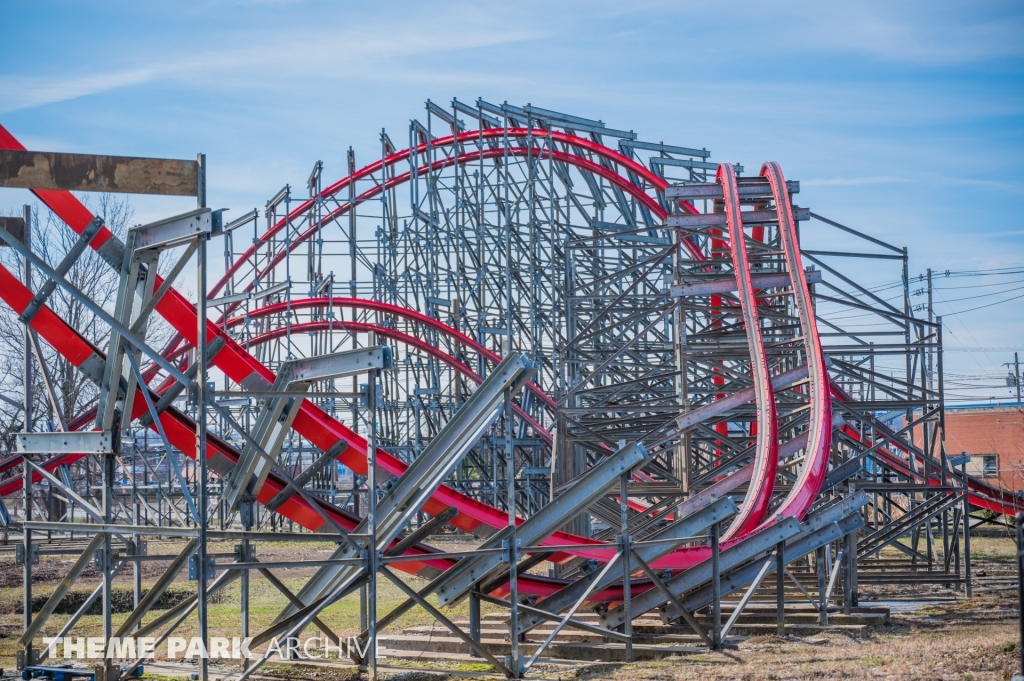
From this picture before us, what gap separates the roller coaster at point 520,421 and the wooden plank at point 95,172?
0.26 metres

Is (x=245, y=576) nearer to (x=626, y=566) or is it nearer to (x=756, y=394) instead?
(x=626, y=566)

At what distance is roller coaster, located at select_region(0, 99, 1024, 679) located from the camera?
7797 millimetres

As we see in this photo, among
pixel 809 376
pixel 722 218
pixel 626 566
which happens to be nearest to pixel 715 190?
pixel 722 218

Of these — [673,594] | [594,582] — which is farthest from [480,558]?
[673,594]

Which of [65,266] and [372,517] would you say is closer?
[372,517]

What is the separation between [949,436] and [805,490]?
33.7 metres

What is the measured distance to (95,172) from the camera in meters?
7.22

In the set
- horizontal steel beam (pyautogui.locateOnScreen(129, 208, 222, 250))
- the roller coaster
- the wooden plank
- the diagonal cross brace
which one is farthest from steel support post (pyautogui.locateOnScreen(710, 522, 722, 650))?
the diagonal cross brace

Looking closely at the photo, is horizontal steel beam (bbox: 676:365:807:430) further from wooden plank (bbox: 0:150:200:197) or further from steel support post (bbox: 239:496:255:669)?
wooden plank (bbox: 0:150:200:197)

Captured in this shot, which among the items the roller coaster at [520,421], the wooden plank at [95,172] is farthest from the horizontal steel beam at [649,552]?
the wooden plank at [95,172]

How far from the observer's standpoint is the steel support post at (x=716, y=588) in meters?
9.16

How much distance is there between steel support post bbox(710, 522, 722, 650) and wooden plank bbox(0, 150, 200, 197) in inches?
184

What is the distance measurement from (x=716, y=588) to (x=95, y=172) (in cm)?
548

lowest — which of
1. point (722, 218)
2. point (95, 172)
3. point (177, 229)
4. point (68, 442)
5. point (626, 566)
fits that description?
point (626, 566)
